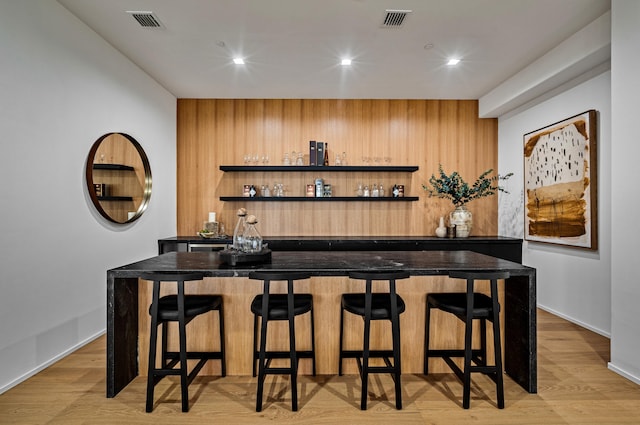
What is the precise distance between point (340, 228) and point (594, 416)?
11.0 feet

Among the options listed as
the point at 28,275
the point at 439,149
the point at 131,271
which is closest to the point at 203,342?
the point at 131,271

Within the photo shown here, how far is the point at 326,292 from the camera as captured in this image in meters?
2.48

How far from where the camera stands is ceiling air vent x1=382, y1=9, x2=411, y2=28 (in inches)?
106

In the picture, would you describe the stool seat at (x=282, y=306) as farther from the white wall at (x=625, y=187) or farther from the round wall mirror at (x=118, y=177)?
the white wall at (x=625, y=187)

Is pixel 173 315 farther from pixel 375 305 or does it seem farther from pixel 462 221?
pixel 462 221

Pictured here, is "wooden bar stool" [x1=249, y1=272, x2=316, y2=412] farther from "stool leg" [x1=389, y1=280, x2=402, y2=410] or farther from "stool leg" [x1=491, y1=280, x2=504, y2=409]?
"stool leg" [x1=491, y1=280, x2=504, y2=409]

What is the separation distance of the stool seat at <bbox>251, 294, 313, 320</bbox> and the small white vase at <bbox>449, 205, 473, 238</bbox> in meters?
3.07

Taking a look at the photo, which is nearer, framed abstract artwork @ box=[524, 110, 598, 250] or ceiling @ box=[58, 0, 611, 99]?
ceiling @ box=[58, 0, 611, 99]

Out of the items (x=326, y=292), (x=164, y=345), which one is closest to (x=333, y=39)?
(x=326, y=292)

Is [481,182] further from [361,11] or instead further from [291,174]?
[361,11]

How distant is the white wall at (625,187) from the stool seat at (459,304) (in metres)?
1.16

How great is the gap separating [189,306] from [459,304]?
1.83 meters

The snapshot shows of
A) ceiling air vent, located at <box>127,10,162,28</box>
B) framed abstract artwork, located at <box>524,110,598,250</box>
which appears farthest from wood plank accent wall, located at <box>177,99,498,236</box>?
ceiling air vent, located at <box>127,10,162,28</box>

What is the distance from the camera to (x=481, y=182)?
4.84 metres
